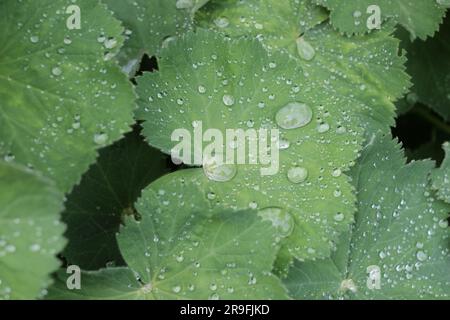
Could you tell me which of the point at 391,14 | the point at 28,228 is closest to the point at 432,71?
the point at 391,14

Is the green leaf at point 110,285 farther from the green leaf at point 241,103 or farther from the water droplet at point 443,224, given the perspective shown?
the water droplet at point 443,224

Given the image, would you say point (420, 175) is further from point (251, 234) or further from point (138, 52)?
point (138, 52)

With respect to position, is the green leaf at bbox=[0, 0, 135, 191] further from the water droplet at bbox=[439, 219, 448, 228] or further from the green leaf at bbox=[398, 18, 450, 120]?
the green leaf at bbox=[398, 18, 450, 120]

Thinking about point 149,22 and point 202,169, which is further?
point 149,22

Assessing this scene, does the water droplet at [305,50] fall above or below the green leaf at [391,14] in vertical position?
below

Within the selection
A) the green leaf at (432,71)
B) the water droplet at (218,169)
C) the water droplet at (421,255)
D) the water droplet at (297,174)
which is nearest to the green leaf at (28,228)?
the water droplet at (218,169)

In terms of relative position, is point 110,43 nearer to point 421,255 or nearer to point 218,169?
point 218,169
